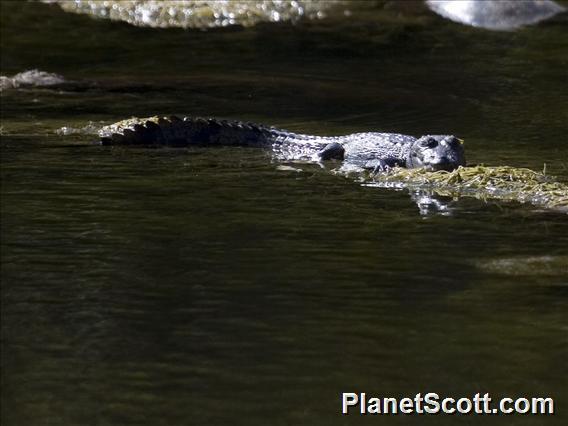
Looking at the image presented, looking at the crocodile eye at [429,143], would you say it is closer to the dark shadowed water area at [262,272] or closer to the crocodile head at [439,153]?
the crocodile head at [439,153]

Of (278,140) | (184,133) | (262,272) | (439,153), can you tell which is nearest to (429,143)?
(439,153)

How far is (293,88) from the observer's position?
57.0 feet

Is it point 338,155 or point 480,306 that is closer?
point 480,306

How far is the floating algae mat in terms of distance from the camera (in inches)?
439

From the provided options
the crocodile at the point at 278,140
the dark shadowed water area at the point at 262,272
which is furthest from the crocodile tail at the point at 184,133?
the dark shadowed water area at the point at 262,272

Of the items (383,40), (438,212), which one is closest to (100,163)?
(438,212)

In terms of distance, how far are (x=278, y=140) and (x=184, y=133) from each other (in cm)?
93

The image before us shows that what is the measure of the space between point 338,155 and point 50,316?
5983 millimetres

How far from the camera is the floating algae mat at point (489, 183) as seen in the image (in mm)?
11141

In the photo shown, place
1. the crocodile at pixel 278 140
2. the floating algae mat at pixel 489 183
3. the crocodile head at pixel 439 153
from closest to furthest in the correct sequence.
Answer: the floating algae mat at pixel 489 183
the crocodile head at pixel 439 153
the crocodile at pixel 278 140

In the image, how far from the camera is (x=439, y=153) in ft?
40.0

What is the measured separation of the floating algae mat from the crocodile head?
0.26 feet

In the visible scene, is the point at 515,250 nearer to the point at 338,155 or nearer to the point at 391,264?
the point at 391,264

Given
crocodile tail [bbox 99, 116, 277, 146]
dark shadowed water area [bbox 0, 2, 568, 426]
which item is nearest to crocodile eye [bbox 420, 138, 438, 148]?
dark shadowed water area [bbox 0, 2, 568, 426]
